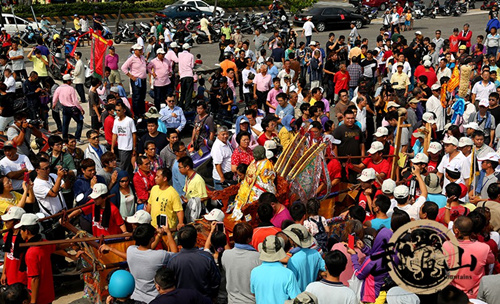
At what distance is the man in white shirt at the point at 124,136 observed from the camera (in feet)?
34.6

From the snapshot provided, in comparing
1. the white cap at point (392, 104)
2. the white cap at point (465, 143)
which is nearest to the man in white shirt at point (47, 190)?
the white cap at point (465, 143)

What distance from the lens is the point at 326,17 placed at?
31.3 meters

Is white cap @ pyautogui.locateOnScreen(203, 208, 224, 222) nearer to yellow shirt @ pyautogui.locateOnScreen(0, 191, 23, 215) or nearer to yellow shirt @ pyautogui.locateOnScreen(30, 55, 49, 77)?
yellow shirt @ pyautogui.locateOnScreen(0, 191, 23, 215)

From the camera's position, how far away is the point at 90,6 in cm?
3897

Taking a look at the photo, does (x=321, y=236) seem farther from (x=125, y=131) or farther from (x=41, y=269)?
(x=125, y=131)

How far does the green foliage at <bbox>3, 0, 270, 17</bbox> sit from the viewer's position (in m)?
37.9

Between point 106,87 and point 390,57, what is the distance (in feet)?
26.1

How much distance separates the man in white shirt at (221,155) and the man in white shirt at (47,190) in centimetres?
239

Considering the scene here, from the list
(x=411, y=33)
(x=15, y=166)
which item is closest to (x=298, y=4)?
(x=411, y=33)

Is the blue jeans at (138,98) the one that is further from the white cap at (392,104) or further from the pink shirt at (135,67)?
the white cap at (392,104)

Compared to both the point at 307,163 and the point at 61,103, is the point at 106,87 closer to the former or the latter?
the point at 61,103

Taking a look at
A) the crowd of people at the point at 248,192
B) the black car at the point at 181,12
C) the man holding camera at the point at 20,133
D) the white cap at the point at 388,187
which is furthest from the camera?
the black car at the point at 181,12

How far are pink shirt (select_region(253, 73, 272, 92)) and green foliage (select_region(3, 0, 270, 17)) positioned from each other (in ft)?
85.2

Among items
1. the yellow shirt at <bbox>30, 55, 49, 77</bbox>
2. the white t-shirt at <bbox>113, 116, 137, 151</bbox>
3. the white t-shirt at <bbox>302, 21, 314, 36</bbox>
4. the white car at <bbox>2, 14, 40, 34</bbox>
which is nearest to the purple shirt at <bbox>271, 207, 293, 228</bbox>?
the white t-shirt at <bbox>113, 116, 137, 151</bbox>
